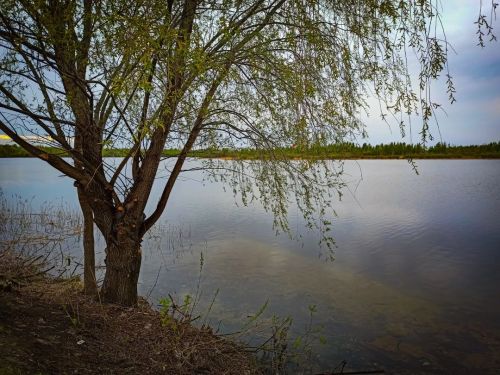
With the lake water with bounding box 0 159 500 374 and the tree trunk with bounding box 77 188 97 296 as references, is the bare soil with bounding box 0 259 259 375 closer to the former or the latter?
the tree trunk with bounding box 77 188 97 296

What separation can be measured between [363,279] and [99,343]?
717 centimetres

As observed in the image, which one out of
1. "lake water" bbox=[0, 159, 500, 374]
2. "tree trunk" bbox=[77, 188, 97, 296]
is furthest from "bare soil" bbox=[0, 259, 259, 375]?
"lake water" bbox=[0, 159, 500, 374]

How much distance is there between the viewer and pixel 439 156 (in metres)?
61.1

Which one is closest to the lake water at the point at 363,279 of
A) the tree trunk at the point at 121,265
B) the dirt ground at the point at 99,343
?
the dirt ground at the point at 99,343

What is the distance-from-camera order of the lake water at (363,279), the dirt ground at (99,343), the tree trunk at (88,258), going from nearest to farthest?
the dirt ground at (99,343), the lake water at (363,279), the tree trunk at (88,258)

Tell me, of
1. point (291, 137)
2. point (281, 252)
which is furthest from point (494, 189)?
point (291, 137)

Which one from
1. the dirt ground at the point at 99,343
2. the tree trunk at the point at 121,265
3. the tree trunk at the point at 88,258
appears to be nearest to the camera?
the dirt ground at the point at 99,343

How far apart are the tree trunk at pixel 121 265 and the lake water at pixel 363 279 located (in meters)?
1.88

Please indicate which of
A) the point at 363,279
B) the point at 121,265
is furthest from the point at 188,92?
the point at 363,279

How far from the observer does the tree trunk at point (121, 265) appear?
214 inches

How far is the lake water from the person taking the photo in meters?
6.07

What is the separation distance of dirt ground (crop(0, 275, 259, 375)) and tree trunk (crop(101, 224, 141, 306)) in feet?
0.62

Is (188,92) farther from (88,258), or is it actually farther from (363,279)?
(363,279)

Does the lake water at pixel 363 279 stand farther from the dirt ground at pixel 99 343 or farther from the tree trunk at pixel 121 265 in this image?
the tree trunk at pixel 121 265
